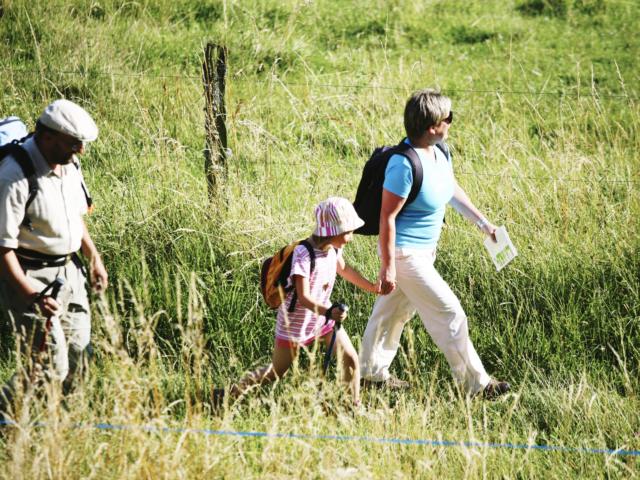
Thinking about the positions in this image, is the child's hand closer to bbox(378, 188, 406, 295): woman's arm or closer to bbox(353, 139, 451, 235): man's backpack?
bbox(378, 188, 406, 295): woman's arm

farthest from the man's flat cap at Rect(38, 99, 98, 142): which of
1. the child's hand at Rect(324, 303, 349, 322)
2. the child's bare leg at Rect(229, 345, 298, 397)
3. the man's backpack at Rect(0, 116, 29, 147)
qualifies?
the child's bare leg at Rect(229, 345, 298, 397)

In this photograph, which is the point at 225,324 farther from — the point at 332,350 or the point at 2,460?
the point at 2,460


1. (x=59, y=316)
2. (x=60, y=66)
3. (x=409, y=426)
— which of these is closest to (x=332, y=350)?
(x=409, y=426)

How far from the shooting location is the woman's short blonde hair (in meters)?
4.14

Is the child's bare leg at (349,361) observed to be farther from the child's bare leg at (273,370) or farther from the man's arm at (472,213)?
the man's arm at (472,213)

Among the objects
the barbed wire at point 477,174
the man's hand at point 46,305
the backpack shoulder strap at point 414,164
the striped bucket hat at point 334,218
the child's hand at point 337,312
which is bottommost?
the barbed wire at point 477,174

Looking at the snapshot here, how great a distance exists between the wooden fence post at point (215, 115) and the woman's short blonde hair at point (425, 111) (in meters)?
1.72

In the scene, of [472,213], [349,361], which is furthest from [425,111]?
[349,361]

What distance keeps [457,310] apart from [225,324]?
144 centimetres

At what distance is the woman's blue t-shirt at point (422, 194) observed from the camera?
4137 millimetres

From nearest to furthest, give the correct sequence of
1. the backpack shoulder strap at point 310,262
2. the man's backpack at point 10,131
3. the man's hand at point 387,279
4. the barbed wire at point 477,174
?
the man's backpack at point 10,131 → the backpack shoulder strap at point 310,262 → the man's hand at point 387,279 → the barbed wire at point 477,174

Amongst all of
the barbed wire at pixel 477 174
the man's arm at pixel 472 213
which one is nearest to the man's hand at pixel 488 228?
the man's arm at pixel 472 213

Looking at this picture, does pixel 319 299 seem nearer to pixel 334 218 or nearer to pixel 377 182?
pixel 334 218

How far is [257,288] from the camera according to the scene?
515 cm
